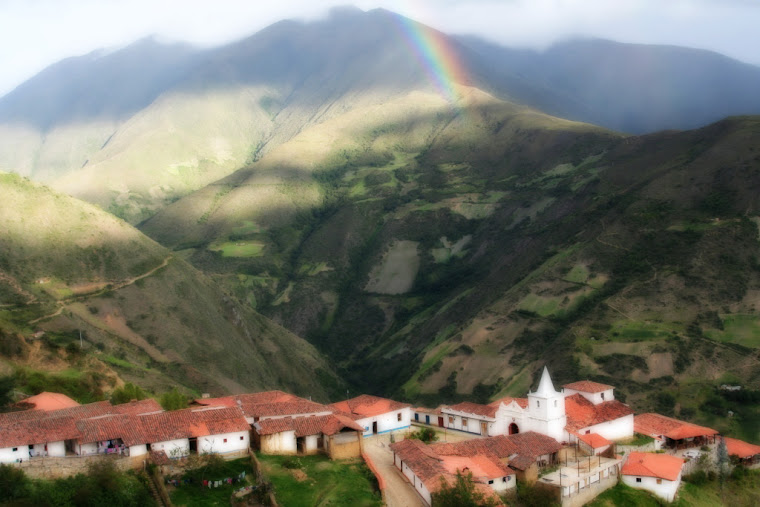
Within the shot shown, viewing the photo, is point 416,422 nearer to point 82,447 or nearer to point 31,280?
point 82,447

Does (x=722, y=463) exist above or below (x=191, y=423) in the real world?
below

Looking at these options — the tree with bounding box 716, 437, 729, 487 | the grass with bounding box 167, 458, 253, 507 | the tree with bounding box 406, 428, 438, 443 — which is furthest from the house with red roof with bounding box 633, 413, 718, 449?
the grass with bounding box 167, 458, 253, 507

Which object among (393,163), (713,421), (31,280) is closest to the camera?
(713,421)

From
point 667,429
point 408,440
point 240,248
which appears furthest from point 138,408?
point 240,248

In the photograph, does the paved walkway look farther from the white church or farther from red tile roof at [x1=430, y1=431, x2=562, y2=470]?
the white church

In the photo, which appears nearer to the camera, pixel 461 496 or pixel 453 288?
pixel 461 496

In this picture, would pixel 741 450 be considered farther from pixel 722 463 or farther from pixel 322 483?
pixel 322 483

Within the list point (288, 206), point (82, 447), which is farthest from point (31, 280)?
point (288, 206)
